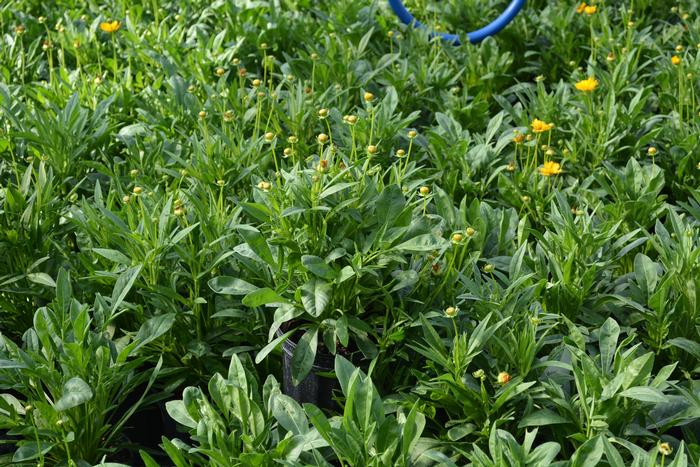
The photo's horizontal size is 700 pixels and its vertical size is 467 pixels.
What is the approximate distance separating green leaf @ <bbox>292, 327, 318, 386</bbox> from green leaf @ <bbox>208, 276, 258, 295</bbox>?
0.60 feet

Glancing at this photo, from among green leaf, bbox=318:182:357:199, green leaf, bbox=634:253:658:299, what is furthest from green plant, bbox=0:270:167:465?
green leaf, bbox=634:253:658:299

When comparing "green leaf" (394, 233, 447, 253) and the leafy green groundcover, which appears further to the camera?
"green leaf" (394, 233, 447, 253)

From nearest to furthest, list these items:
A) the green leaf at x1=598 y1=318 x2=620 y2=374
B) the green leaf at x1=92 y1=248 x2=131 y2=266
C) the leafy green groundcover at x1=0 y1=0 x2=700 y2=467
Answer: the leafy green groundcover at x1=0 y1=0 x2=700 y2=467
the green leaf at x1=598 y1=318 x2=620 y2=374
the green leaf at x1=92 y1=248 x2=131 y2=266

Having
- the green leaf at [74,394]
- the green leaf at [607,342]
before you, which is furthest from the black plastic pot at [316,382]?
the green leaf at [607,342]

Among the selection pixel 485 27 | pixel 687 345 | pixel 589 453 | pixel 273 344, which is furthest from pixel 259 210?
pixel 485 27

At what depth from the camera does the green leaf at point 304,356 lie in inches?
86.5

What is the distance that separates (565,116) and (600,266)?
1183mm

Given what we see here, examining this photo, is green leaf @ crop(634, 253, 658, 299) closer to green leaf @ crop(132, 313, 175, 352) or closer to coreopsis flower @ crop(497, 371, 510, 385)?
coreopsis flower @ crop(497, 371, 510, 385)

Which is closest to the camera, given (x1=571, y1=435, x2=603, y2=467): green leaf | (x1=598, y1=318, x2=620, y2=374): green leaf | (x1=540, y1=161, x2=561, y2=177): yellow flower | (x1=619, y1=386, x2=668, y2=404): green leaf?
(x1=571, y1=435, x2=603, y2=467): green leaf

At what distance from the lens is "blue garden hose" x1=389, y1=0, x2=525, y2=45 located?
423 cm

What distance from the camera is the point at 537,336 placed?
2.34 m

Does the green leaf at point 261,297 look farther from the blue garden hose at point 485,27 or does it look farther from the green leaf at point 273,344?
the blue garden hose at point 485,27

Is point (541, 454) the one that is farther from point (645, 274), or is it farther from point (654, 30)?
point (654, 30)

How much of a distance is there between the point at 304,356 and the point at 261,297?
164 millimetres
